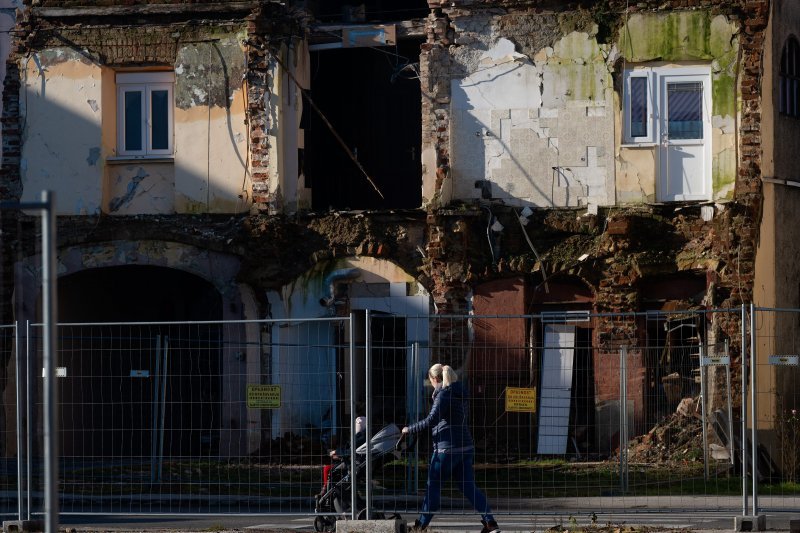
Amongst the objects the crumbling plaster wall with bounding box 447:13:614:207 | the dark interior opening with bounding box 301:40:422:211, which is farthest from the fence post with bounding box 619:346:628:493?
the dark interior opening with bounding box 301:40:422:211

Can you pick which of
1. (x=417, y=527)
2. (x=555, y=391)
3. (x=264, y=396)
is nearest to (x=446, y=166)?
(x=555, y=391)

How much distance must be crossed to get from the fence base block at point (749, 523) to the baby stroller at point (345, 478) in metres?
3.35

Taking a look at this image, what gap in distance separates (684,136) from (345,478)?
10.4m

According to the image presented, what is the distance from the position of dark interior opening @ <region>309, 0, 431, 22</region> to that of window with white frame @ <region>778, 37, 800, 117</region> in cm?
591

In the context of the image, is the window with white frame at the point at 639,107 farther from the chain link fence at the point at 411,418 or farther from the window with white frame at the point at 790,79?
the chain link fence at the point at 411,418

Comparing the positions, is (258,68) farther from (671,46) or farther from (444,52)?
(671,46)

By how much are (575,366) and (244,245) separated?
587 cm

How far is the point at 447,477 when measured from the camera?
14.1 m

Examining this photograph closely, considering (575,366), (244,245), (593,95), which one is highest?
(593,95)

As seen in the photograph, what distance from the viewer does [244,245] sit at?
2345 centimetres

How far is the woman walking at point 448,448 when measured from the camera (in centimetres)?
1395

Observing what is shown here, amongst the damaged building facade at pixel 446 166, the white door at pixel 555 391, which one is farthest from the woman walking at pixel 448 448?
the damaged building facade at pixel 446 166

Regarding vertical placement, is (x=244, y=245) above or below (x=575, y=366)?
above

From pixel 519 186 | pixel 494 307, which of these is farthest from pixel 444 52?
pixel 494 307
